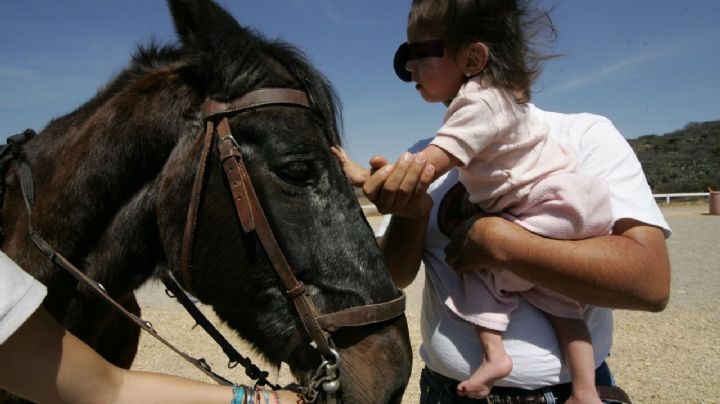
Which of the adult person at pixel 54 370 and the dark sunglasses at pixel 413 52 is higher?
the dark sunglasses at pixel 413 52

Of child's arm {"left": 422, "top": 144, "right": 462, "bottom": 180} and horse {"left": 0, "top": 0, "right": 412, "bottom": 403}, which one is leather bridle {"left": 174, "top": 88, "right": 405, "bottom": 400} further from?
child's arm {"left": 422, "top": 144, "right": 462, "bottom": 180}

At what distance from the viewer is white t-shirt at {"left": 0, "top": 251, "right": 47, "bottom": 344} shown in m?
1.21

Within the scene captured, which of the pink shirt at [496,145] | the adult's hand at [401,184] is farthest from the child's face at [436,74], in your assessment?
the adult's hand at [401,184]

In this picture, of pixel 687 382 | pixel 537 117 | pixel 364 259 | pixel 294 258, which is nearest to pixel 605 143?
pixel 537 117

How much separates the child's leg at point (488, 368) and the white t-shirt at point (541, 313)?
72 millimetres

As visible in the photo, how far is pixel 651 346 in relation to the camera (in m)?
6.55

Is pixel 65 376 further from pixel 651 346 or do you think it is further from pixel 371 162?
pixel 651 346

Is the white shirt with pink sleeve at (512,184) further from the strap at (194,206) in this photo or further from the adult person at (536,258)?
the strap at (194,206)

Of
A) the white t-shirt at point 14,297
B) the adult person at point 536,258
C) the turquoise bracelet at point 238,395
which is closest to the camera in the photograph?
the white t-shirt at point 14,297

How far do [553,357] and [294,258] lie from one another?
102 centimetres

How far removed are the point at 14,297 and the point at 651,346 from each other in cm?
736

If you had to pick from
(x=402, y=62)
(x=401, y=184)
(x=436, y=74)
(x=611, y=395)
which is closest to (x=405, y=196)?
(x=401, y=184)

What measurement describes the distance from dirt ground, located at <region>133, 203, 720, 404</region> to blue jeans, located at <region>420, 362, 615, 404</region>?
2113mm

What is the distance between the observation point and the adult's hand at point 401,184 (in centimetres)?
167
